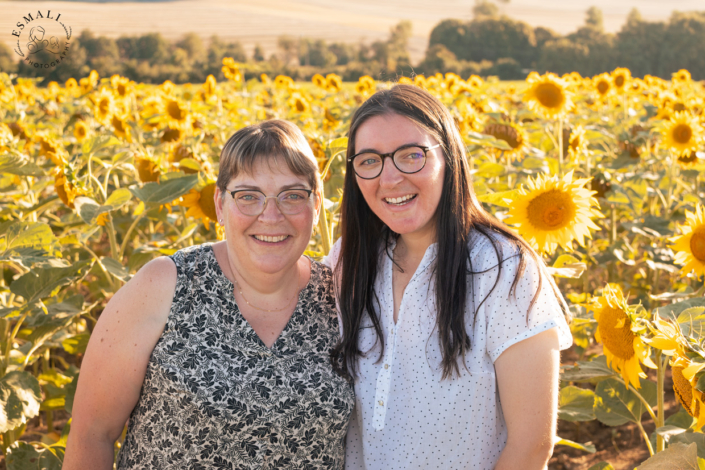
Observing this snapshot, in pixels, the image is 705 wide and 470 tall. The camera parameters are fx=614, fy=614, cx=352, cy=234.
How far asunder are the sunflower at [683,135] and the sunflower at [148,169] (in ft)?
10.2

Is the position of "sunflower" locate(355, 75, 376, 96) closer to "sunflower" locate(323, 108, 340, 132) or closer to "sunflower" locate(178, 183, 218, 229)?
"sunflower" locate(323, 108, 340, 132)

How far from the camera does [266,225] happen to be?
1.93 meters

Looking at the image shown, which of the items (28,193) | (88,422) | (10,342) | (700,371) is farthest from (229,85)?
(700,371)

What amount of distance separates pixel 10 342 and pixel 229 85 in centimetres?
784

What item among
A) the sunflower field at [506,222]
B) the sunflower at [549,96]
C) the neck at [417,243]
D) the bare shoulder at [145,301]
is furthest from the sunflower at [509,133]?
the bare shoulder at [145,301]

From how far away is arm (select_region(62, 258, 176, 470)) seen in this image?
1.77m

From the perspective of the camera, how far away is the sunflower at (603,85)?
6257mm

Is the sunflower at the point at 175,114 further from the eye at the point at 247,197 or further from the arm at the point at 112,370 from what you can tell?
the arm at the point at 112,370

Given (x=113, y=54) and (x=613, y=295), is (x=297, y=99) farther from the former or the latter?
(x=113, y=54)

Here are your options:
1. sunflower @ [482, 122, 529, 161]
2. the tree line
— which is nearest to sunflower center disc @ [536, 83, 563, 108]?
sunflower @ [482, 122, 529, 161]

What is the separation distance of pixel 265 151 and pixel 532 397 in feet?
3.53

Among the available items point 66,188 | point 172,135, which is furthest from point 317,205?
point 172,135

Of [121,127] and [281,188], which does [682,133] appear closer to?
[281,188]

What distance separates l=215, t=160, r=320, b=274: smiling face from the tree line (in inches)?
463
